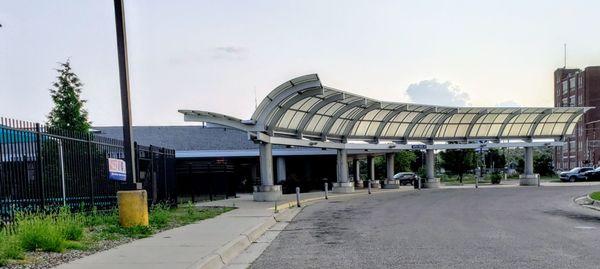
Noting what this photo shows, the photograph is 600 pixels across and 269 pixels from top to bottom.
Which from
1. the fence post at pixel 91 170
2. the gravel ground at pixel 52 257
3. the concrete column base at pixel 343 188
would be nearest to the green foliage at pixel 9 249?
the gravel ground at pixel 52 257

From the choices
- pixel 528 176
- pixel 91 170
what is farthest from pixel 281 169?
pixel 91 170

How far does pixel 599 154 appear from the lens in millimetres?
102562

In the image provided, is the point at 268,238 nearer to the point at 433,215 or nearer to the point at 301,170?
the point at 433,215

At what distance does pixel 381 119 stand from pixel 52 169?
111 ft

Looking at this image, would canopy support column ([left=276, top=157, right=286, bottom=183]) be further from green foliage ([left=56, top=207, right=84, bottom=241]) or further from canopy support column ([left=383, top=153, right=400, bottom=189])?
green foliage ([left=56, top=207, right=84, bottom=241])

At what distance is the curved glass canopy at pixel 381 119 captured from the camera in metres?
29.8

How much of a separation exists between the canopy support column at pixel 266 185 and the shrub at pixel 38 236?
20538 millimetres

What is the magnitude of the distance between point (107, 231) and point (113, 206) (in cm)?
340

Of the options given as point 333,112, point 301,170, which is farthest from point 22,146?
point 301,170

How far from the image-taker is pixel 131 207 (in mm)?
12625

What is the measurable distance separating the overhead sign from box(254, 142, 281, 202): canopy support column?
52.9 ft

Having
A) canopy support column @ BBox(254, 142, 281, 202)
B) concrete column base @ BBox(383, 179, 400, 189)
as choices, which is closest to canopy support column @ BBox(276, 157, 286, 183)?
concrete column base @ BBox(383, 179, 400, 189)

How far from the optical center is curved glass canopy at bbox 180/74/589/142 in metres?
29.8

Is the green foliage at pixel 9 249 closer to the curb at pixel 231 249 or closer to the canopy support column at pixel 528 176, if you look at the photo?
the curb at pixel 231 249
